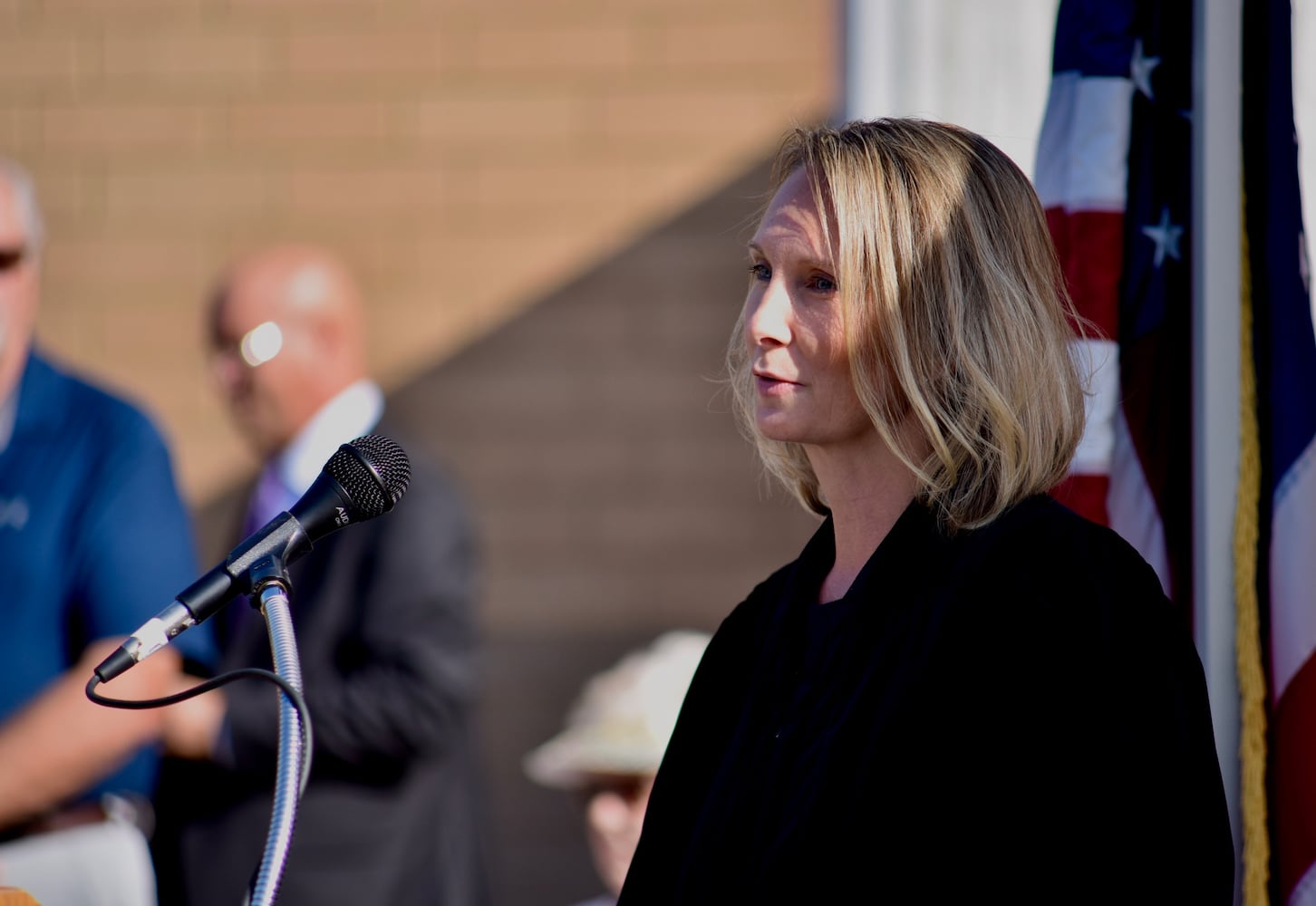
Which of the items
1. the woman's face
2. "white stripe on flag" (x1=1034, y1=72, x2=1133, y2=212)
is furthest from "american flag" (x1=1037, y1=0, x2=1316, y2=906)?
the woman's face

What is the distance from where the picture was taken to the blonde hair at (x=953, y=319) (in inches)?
66.2

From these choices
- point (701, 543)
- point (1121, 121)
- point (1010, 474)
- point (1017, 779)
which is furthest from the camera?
point (701, 543)

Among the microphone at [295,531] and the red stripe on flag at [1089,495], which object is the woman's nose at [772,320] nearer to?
the microphone at [295,531]

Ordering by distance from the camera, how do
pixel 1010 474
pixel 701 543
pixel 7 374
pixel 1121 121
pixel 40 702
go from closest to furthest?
pixel 1010 474, pixel 1121 121, pixel 40 702, pixel 7 374, pixel 701 543

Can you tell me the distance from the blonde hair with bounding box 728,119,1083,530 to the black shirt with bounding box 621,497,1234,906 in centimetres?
6

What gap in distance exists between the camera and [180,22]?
5.18m

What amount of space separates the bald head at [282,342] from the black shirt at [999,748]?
8.05 ft

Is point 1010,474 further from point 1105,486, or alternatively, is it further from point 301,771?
point 301,771

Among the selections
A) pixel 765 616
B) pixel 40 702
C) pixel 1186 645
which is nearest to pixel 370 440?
pixel 765 616

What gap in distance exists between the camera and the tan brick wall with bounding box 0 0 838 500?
5.04m

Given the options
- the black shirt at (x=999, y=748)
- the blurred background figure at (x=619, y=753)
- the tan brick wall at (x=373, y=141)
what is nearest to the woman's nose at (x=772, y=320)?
the black shirt at (x=999, y=748)

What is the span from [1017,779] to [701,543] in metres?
3.51

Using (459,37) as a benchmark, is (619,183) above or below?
below

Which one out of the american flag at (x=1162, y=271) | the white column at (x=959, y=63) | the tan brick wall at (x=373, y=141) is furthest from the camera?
the tan brick wall at (x=373, y=141)
